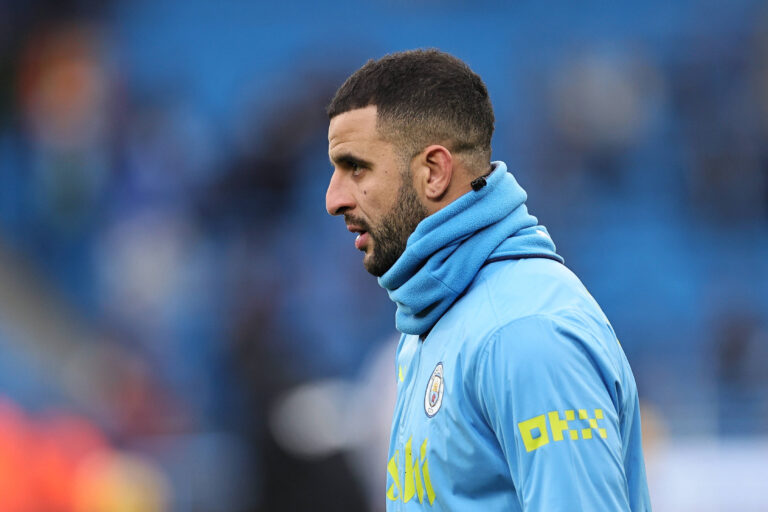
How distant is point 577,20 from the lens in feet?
30.2

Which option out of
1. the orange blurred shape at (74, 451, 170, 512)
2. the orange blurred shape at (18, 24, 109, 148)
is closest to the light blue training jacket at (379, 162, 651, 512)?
the orange blurred shape at (74, 451, 170, 512)

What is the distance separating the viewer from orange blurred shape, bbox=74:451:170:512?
6891mm

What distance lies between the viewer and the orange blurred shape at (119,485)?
22.6 feet

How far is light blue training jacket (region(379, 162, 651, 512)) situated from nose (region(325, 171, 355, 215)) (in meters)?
0.15

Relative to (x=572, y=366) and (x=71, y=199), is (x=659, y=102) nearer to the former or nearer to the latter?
(x=71, y=199)

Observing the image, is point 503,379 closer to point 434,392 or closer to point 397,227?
point 434,392

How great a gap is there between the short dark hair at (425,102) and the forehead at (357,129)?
1 cm

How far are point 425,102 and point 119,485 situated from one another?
574cm

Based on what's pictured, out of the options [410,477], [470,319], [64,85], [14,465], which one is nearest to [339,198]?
[470,319]

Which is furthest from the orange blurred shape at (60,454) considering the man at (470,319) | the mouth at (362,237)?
the mouth at (362,237)

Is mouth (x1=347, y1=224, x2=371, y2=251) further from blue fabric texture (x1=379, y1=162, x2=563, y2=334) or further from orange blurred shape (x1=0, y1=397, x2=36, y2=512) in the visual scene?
orange blurred shape (x1=0, y1=397, x2=36, y2=512)

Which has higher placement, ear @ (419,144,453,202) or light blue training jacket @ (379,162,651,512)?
ear @ (419,144,453,202)

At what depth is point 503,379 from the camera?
1687mm

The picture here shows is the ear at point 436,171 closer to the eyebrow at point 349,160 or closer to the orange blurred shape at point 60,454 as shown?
the eyebrow at point 349,160
